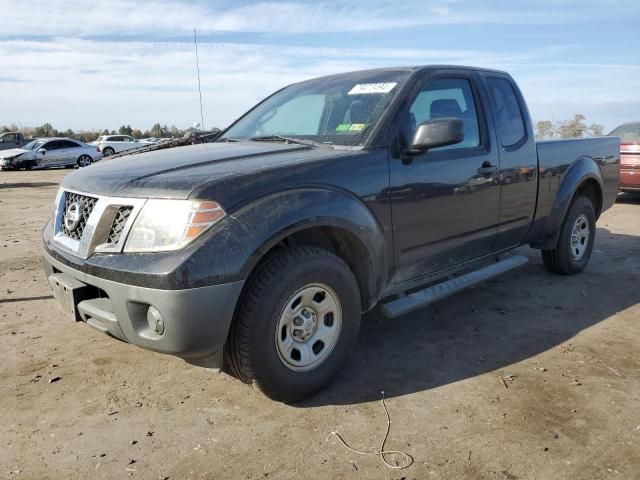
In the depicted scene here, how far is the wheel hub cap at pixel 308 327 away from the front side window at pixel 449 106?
1.29 meters

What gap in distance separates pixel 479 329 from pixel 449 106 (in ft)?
5.49

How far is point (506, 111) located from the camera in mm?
4410

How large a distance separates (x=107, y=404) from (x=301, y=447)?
117 cm

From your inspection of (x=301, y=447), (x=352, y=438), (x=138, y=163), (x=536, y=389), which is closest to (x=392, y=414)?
(x=352, y=438)

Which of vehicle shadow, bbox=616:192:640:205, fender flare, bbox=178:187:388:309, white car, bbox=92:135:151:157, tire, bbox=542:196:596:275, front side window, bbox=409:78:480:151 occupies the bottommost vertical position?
vehicle shadow, bbox=616:192:640:205

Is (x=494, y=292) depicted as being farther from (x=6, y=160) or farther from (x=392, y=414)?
(x=6, y=160)

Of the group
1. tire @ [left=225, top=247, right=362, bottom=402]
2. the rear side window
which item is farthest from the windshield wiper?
the rear side window

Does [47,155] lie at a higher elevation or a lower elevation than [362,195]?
higher

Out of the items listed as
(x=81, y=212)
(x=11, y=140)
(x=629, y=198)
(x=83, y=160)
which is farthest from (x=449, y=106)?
(x=11, y=140)

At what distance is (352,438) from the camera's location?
8.73 ft

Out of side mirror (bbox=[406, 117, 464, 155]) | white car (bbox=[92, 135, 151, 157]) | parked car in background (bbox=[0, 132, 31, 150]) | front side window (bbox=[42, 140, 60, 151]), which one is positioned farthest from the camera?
white car (bbox=[92, 135, 151, 157])

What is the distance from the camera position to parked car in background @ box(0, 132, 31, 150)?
87.3 feet

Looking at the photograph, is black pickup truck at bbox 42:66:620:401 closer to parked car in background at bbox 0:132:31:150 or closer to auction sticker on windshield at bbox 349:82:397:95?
auction sticker on windshield at bbox 349:82:397:95

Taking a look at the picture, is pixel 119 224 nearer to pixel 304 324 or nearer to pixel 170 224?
pixel 170 224
